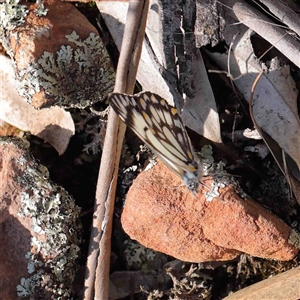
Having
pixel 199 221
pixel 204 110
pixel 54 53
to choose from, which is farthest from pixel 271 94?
pixel 54 53

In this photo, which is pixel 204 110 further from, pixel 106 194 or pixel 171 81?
pixel 106 194

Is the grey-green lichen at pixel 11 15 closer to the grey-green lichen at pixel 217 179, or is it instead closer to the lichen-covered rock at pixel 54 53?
the lichen-covered rock at pixel 54 53

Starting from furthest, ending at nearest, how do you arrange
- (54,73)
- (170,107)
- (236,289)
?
(236,289) → (54,73) → (170,107)

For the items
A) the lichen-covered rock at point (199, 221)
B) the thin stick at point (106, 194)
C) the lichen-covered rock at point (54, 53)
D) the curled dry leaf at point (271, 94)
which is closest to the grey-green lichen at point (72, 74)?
the lichen-covered rock at point (54, 53)

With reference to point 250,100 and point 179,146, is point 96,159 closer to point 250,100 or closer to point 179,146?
point 179,146

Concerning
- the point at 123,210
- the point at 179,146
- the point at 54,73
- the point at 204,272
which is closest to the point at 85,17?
the point at 54,73

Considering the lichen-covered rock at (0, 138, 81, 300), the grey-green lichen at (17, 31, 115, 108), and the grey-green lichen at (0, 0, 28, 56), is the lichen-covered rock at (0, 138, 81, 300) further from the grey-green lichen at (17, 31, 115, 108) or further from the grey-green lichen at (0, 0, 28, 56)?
the grey-green lichen at (0, 0, 28, 56)

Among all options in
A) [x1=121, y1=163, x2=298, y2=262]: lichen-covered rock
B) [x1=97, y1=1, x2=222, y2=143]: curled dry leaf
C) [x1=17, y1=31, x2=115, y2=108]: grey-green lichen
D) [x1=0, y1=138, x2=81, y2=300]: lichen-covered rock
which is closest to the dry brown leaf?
[x1=97, y1=1, x2=222, y2=143]: curled dry leaf
